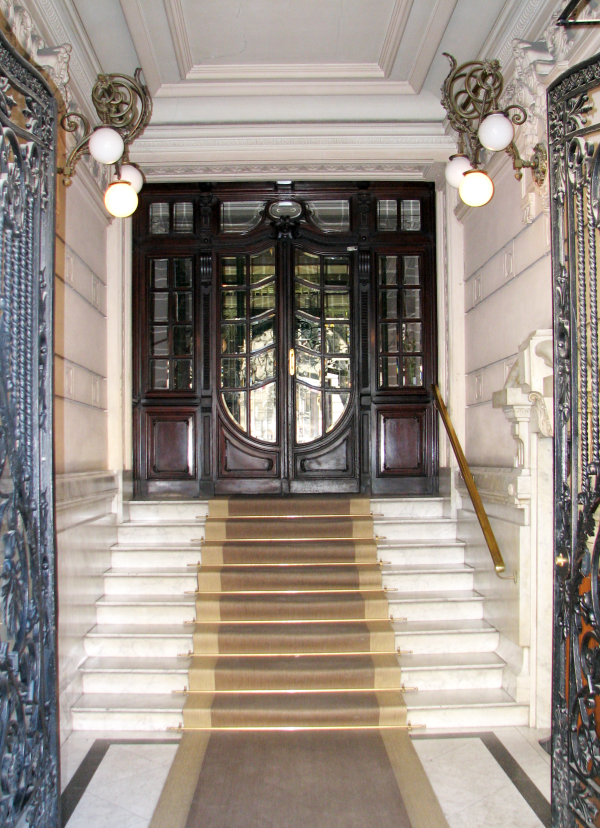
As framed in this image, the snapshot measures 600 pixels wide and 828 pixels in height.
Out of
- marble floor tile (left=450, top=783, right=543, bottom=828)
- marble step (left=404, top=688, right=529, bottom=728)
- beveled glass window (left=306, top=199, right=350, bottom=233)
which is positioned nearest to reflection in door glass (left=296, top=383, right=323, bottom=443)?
beveled glass window (left=306, top=199, right=350, bottom=233)

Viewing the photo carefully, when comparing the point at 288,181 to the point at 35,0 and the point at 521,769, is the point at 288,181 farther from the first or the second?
the point at 521,769

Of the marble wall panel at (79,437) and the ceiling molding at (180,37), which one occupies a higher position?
the ceiling molding at (180,37)

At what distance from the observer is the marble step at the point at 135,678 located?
3.69m

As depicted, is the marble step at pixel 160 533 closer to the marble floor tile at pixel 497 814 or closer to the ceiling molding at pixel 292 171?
the marble floor tile at pixel 497 814

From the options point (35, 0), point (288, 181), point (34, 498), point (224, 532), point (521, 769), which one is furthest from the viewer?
point (288, 181)

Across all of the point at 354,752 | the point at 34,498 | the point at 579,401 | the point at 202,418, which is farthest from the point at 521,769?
the point at 202,418

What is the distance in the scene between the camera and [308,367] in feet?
19.6

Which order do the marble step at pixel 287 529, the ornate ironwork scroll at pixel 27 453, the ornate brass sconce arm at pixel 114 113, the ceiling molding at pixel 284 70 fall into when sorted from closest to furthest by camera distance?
1. the ornate ironwork scroll at pixel 27 453
2. the ornate brass sconce arm at pixel 114 113
3. the ceiling molding at pixel 284 70
4. the marble step at pixel 287 529

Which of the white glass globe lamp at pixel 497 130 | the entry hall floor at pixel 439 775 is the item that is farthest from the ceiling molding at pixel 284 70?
the entry hall floor at pixel 439 775

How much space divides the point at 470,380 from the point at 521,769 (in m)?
2.87

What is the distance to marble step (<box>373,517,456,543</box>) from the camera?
491 centimetres

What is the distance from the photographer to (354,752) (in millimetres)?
3148

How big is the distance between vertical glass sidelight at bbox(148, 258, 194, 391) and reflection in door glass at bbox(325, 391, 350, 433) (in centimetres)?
125

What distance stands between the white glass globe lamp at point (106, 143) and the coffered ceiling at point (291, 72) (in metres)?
1.18
